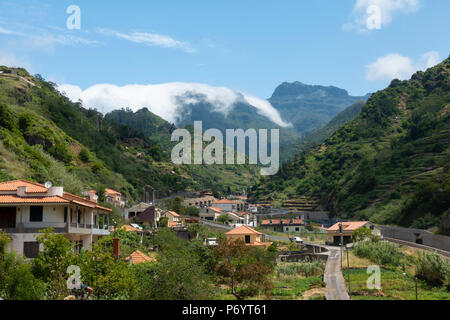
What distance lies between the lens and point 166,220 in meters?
67.2

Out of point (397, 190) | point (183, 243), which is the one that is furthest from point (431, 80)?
point (183, 243)

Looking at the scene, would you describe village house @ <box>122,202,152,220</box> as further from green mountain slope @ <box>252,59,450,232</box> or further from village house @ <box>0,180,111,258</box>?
village house @ <box>0,180,111,258</box>

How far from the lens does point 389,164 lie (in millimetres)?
107375

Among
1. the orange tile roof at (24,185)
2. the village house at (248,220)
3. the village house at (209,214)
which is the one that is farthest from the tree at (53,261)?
the village house at (209,214)

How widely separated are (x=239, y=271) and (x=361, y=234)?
35.4 meters

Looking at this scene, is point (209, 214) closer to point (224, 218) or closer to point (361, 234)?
point (224, 218)

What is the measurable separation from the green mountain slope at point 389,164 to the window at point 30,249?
185 feet

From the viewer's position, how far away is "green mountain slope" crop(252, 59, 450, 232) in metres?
82.2

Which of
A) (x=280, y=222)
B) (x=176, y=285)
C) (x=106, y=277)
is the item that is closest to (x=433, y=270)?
(x=176, y=285)

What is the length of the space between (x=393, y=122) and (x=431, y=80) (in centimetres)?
2371

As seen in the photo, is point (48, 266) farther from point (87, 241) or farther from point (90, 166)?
point (90, 166)

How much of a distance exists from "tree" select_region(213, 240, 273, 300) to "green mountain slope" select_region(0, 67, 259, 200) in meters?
22.7

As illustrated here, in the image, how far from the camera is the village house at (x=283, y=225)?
96.9 meters

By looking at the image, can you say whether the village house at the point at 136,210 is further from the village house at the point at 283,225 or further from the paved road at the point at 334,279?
the village house at the point at 283,225
